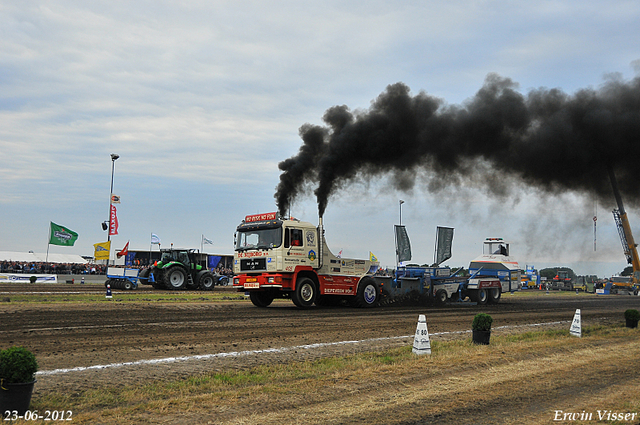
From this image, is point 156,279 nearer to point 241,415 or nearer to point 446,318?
point 446,318

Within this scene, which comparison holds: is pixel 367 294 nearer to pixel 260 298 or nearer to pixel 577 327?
pixel 260 298

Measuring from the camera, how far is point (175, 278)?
33375mm

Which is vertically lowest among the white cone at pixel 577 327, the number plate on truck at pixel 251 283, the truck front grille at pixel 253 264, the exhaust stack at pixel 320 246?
the white cone at pixel 577 327

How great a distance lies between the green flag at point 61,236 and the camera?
46.1 meters

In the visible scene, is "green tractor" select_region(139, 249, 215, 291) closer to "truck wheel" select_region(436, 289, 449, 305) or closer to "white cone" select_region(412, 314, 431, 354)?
"truck wheel" select_region(436, 289, 449, 305)

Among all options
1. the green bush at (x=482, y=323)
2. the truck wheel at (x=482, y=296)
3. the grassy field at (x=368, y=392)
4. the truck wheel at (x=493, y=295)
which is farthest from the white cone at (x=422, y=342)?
the truck wheel at (x=493, y=295)

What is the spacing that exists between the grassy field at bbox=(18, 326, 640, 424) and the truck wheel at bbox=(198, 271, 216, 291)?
84.5 ft

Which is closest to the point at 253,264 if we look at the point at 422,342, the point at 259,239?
the point at 259,239

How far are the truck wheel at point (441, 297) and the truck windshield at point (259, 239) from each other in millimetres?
10532

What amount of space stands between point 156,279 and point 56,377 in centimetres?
2630

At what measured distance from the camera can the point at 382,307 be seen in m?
23.4

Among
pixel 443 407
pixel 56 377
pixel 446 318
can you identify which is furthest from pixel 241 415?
pixel 446 318

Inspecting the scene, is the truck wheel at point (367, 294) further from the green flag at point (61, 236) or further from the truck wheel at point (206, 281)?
the green flag at point (61, 236)

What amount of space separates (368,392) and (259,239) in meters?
13.1
